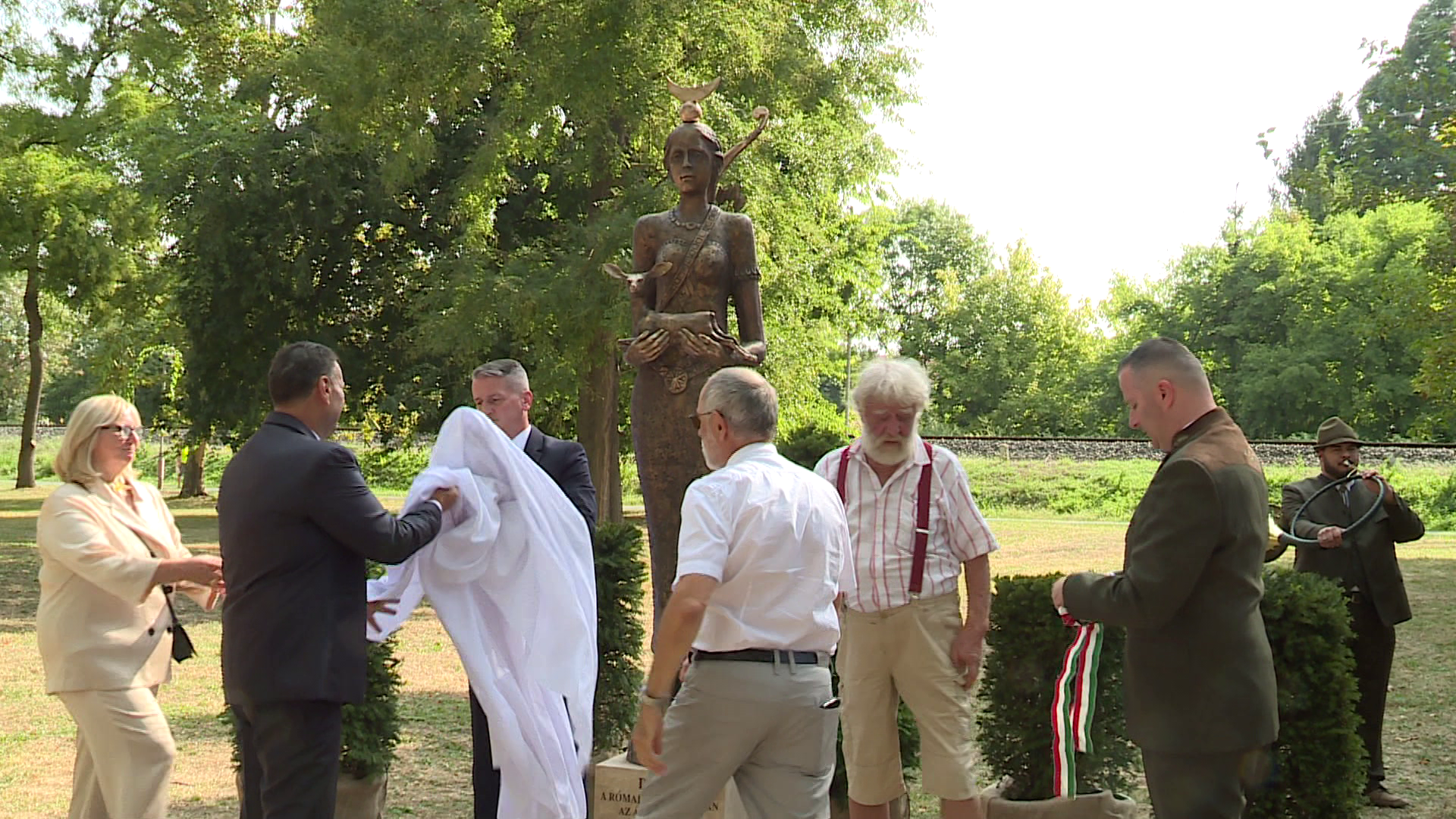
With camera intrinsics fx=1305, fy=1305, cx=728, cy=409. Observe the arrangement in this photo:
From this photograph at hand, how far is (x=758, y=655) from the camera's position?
145 inches

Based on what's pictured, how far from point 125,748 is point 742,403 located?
2.81m

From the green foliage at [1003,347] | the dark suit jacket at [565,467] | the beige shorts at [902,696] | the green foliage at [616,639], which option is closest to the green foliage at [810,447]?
the green foliage at [616,639]

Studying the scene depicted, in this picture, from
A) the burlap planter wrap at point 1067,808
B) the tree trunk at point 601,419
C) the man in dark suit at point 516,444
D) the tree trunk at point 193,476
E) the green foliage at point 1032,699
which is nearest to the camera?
the man in dark suit at point 516,444

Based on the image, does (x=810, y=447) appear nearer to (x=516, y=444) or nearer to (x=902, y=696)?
(x=516, y=444)

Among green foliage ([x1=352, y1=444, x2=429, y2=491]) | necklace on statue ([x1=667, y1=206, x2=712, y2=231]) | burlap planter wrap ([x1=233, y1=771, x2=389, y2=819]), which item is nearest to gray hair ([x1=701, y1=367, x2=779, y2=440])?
necklace on statue ([x1=667, y1=206, x2=712, y2=231])

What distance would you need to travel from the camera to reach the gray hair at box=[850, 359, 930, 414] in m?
5.11

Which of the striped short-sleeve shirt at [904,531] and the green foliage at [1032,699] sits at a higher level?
the striped short-sleeve shirt at [904,531]

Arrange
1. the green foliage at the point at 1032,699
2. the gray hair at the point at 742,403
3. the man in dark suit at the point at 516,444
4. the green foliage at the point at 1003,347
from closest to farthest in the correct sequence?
the gray hair at the point at 742,403 → the man in dark suit at the point at 516,444 → the green foliage at the point at 1032,699 → the green foliage at the point at 1003,347

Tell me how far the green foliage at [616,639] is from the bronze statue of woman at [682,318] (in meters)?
0.38

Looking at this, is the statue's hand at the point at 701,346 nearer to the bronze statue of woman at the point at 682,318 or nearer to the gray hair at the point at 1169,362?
the bronze statue of woman at the point at 682,318

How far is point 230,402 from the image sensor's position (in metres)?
25.1

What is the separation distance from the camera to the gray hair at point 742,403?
384cm

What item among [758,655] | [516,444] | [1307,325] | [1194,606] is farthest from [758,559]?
[1307,325]

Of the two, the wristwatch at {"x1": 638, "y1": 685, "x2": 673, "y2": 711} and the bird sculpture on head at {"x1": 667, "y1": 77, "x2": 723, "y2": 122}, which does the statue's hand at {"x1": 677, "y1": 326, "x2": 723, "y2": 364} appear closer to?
the bird sculpture on head at {"x1": 667, "y1": 77, "x2": 723, "y2": 122}
